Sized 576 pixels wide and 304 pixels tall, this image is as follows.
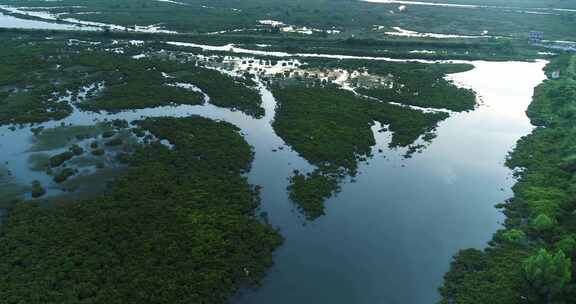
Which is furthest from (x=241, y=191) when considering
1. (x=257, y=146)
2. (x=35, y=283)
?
(x=35, y=283)

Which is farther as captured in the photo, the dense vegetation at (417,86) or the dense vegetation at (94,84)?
the dense vegetation at (417,86)

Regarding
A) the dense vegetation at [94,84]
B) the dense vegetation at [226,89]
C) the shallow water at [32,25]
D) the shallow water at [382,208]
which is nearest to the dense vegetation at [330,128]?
the shallow water at [382,208]

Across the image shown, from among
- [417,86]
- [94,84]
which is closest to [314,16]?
[417,86]

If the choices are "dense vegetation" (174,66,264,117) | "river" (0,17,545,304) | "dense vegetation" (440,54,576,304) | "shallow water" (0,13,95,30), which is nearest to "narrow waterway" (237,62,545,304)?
"river" (0,17,545,304)

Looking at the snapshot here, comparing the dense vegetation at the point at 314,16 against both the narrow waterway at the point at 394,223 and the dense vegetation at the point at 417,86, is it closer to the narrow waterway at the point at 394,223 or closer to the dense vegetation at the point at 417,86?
the dense vegetation at the point at 417,86

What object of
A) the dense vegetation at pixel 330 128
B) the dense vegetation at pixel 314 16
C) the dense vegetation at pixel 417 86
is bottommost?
the dense vegetation at pixel 330 128
